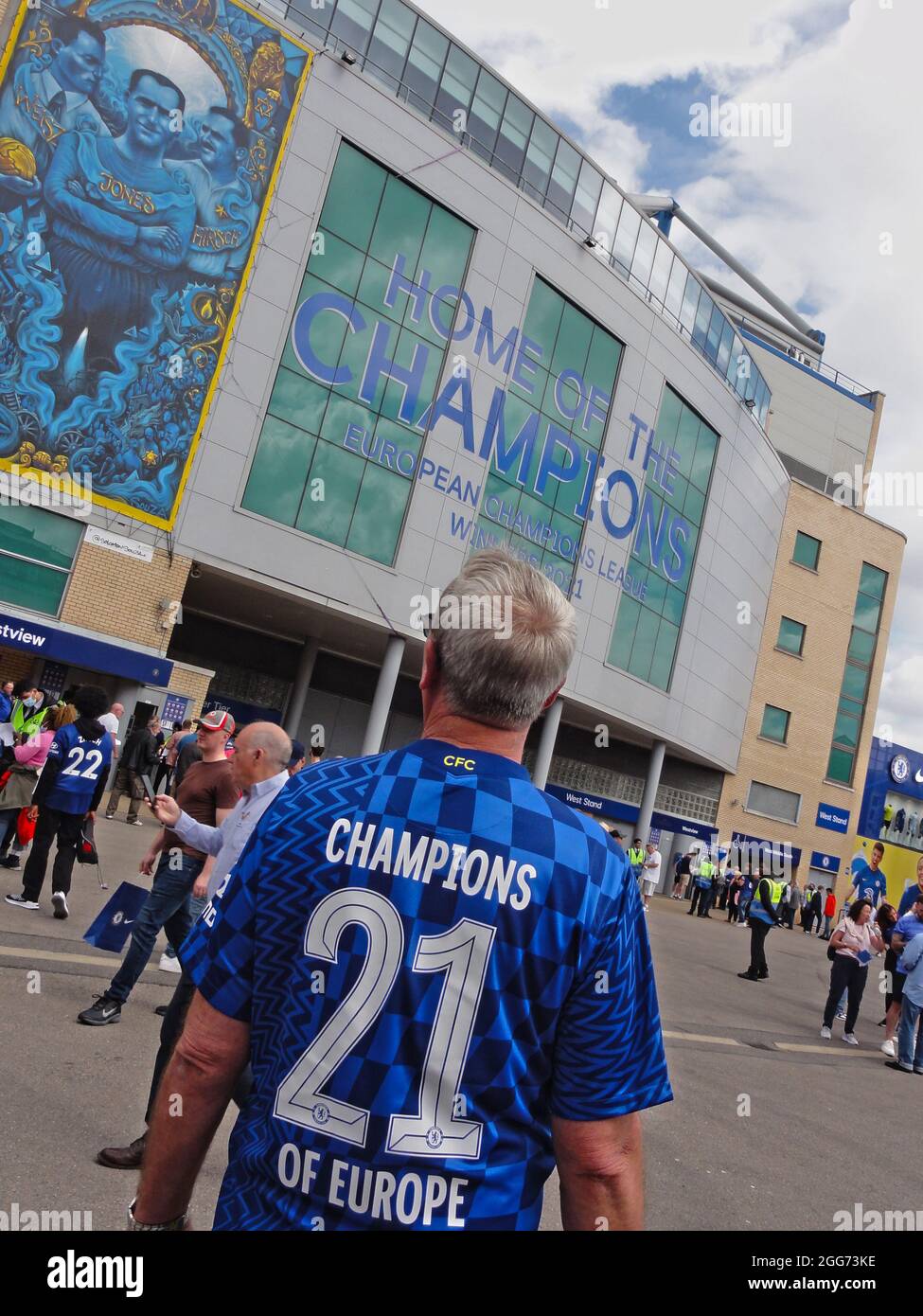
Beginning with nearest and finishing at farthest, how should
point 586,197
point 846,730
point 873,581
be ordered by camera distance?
1. point 586,197
2. point 846,730
3. point 873,581

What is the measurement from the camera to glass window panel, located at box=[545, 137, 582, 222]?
97.1ft


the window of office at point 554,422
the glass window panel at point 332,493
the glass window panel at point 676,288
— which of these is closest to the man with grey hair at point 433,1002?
the glass window panel at point 332,493

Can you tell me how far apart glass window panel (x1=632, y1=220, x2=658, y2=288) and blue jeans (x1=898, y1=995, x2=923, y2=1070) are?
2700 cm

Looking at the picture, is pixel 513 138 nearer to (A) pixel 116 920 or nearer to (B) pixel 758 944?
(B) pixel 758 944

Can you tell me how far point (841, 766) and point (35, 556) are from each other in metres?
35.8

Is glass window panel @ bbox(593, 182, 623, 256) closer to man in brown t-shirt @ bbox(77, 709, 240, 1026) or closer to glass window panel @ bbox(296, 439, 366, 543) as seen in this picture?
glass window panel @ bbox(296, 439, 366, 543)

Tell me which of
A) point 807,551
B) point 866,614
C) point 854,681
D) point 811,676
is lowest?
point 811,676

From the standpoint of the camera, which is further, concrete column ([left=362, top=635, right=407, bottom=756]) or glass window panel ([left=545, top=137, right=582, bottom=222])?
glass window panel ([left=545, top=137, right=582, bottom=222])

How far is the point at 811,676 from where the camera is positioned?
4403cm

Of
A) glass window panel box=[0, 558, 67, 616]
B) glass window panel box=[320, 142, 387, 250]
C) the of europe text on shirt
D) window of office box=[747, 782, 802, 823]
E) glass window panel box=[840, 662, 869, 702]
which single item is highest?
glass window panel box=[320, 142, 387, 250]

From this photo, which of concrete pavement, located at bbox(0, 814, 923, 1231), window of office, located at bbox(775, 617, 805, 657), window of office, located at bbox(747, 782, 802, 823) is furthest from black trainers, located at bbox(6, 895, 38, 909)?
window of office, located at bbox(775, 617, 805, 657)

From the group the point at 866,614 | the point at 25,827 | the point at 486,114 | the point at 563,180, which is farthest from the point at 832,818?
the point at 25,827

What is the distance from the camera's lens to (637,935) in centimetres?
176
